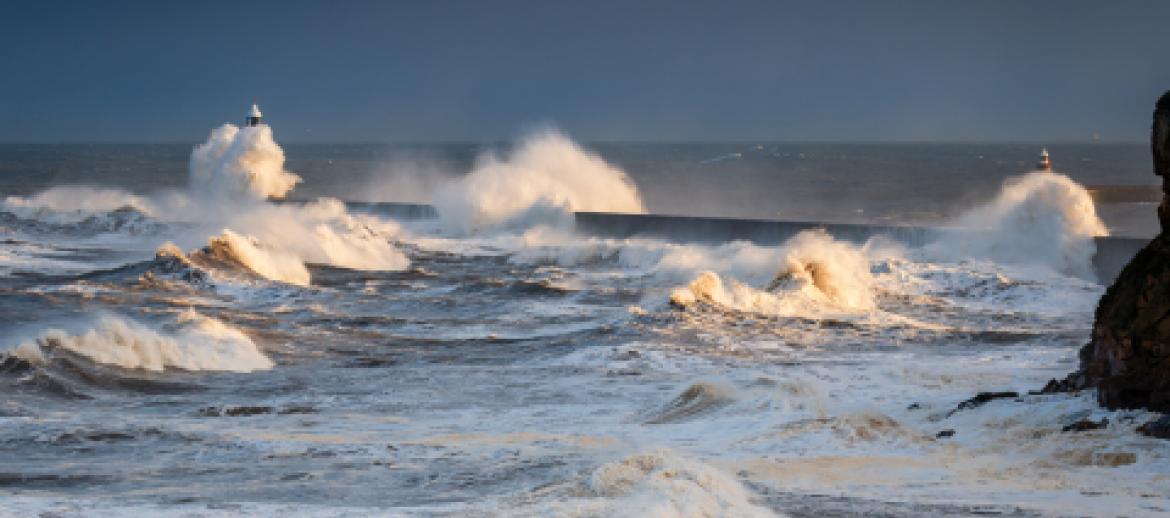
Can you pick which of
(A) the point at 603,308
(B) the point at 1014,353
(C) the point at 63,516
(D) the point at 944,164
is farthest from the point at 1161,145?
(D) the point at 944,164

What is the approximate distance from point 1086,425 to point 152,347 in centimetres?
1003

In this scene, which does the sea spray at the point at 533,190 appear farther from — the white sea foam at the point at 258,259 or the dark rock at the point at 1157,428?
the dark rock at the point at 1157,428

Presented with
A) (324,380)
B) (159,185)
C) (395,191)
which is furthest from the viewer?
(159,185)

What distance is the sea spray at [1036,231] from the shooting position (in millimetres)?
27297

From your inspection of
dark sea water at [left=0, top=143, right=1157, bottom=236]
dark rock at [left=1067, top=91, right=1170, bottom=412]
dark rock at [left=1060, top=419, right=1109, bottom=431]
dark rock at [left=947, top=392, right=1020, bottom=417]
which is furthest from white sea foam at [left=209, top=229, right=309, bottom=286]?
dark sea water at [left=0, top=143, right=1157, bottom=236]

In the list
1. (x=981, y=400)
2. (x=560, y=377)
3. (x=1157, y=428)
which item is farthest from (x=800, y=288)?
(x=1157, y=428)

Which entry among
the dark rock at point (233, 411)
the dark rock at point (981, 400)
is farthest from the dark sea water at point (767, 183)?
the dark rock at point (233, 411)

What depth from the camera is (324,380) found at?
46.0 ft

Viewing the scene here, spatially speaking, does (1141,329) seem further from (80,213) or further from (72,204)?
(72,204)

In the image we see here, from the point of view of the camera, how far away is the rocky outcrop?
9.66 m

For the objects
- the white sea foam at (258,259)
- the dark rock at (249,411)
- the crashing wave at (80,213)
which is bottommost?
the dark rock at (249,411)

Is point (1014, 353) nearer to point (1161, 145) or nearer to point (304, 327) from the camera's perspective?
point (1161, 145)

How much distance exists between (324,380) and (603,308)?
7.61m

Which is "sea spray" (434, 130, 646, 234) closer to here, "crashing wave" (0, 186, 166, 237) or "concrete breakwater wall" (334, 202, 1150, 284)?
"concrete breakwater wall" (334, 202, 1150, 284)
